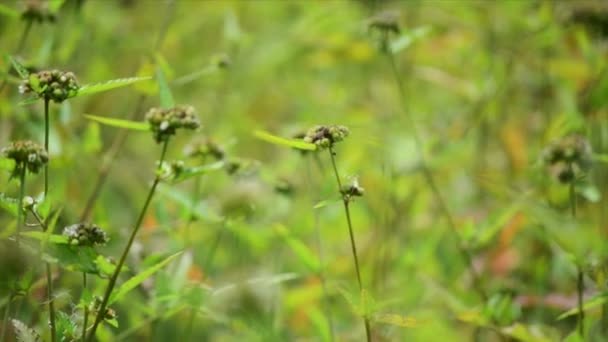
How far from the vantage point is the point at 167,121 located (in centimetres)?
74

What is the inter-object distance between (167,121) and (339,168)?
0.34m

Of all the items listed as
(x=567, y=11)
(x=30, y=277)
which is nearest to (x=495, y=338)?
(x=567, y=11)

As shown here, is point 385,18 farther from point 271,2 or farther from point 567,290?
point 271,2

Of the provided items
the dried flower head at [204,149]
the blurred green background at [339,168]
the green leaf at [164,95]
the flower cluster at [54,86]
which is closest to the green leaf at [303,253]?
the blurred green background at [339,168]

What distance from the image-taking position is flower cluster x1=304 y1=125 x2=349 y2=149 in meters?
0.71

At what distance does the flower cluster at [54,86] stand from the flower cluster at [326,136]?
231mm

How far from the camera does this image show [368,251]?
4.98 feet

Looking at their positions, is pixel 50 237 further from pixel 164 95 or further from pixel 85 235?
pixel 164 95

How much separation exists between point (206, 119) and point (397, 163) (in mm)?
710

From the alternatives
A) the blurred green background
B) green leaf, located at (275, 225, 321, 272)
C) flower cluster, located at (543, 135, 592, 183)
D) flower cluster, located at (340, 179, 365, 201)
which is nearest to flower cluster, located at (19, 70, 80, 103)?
the blurred green background

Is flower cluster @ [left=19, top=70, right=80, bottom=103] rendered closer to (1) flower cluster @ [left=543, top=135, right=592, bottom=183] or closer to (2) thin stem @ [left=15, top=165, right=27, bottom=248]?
(2) thin stem @ [left=15, top=165, right=27, bottom=248]

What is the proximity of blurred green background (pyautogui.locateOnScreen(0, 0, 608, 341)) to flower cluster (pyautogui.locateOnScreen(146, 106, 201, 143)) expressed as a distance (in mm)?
172

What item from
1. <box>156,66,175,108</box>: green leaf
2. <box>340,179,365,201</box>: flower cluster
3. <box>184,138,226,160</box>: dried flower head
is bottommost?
<box>340,179,365,201</box>: flower cluster

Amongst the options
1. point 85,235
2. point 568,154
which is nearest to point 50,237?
point 85,235
